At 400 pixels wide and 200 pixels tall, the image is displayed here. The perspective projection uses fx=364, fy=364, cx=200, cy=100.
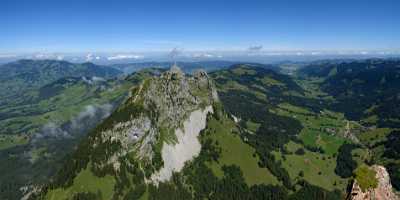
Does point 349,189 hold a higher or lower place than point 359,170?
lower
